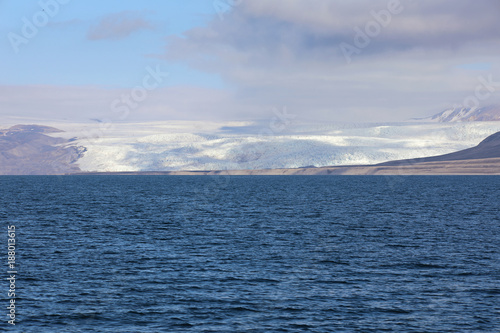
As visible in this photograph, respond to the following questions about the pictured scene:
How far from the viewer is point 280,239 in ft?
178

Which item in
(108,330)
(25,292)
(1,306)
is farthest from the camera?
(25,292)

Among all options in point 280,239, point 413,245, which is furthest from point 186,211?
point 413,245

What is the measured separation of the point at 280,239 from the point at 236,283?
19490mm

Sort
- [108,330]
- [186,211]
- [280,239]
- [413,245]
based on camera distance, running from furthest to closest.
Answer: [186,211]
[280,239]
[413,245]
[108,330]

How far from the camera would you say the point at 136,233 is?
193 feet

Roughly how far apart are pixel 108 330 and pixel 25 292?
8.76 meters

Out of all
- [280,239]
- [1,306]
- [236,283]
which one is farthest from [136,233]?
[1,306]

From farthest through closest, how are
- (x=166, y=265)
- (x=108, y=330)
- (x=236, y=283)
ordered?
(x=166, y=265) → (x=236, y=283) → (x=108, y=330)

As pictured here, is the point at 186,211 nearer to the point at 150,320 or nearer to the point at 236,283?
the point at 236,283

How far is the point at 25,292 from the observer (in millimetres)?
32250

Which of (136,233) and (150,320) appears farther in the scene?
(136,233)

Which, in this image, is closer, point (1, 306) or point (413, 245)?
point (1, 306)

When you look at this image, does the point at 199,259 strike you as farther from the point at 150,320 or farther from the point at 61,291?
the point at 150,320

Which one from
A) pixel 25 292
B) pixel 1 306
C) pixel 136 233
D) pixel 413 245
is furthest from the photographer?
pixel 136 233
